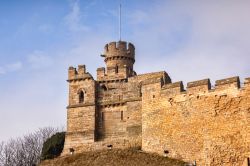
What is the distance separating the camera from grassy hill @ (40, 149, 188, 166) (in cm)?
3278

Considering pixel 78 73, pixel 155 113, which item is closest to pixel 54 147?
pixel 78 73

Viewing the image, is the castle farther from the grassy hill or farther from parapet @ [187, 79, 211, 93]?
Answer: the grassy hill

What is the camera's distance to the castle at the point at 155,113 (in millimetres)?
31609

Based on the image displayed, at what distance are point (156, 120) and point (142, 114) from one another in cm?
128

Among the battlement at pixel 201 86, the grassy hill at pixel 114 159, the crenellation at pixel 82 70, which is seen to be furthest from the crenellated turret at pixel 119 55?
the grassy hill at pixel 114 159

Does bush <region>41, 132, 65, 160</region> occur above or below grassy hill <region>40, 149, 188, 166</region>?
above

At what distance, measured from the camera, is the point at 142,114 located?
35750 mm

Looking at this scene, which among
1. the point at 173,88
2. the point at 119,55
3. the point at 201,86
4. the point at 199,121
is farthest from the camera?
the point at 119,55

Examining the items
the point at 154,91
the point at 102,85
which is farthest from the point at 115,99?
the point at 154,91

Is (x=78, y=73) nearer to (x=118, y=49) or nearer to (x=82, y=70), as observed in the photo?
(x=82, y=70)

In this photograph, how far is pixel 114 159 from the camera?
112 ft

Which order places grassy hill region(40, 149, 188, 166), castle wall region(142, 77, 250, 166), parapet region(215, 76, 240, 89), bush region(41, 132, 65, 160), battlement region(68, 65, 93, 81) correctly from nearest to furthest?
castle wall region(142, 77, 250, 166) → parapet region(215, 76, 240, 89) → grassy hill region(40, 149, 188, 166) → battlement region(68, 65, 93, 81) → bush region(41, 132, 65, 160)

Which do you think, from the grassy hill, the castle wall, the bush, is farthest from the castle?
the bush

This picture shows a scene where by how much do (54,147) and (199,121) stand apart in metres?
13.9
